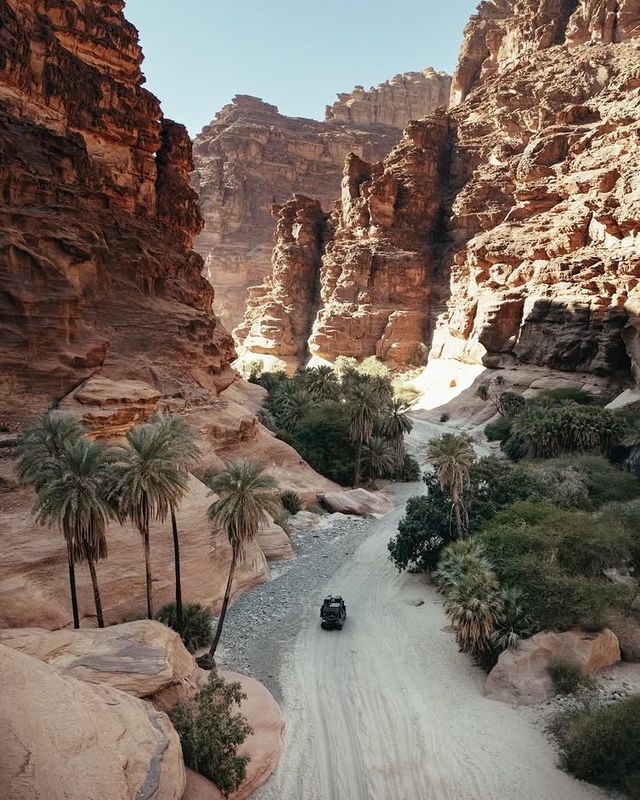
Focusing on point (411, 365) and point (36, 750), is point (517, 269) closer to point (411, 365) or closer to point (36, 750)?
point (411, 365)

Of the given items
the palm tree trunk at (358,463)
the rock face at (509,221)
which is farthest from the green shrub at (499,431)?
the palm tree trunk at (358,463)

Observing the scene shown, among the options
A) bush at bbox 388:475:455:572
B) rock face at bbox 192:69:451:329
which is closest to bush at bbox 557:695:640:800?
bush at bbox 388:475:455:572

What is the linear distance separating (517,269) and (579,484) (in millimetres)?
50436

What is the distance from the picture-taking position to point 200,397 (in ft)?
120

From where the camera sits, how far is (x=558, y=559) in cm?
2155

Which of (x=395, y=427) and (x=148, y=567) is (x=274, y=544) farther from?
(x=395, y=427)

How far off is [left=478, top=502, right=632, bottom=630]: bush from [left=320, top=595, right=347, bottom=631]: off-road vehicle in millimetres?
6640

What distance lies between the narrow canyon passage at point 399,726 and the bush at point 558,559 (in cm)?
355

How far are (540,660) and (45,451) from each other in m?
18.9

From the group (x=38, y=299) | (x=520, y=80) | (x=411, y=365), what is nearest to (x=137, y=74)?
(x=38, y=299)

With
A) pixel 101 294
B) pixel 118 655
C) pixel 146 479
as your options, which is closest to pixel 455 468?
pixel 146 479

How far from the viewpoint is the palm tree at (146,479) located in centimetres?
1789

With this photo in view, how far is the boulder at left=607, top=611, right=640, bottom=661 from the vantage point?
18281 mm

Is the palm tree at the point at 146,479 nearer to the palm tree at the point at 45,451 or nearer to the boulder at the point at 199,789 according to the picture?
the palm tree at the point at 45,451
